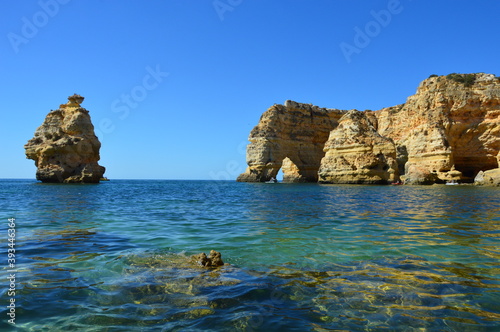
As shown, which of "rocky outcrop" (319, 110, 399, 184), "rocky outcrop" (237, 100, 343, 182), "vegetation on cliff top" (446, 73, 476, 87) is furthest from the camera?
"rocky outcrop" (237, 100, 343, 182)

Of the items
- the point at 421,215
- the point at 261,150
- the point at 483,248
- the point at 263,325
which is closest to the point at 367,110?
the point at 261,150

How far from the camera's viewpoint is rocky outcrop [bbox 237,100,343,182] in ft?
234

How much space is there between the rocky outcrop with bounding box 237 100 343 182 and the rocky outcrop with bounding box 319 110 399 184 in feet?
53.0

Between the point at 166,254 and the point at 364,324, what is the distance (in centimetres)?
502

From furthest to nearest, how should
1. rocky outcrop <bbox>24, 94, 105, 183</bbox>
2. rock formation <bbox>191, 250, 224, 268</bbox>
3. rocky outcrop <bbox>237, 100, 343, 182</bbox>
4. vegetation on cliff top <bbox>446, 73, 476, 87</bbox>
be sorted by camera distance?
rocky outcrop <bbox>237, 100, 343, 182</bbox>
rocky outcrop <bbox>24, 94, 105, 183</bbox>
vegetation on cliff top <bbox>446, 73, 476, 87</bbox>
rock formation <bbox>191, 250, 224, 268</bbox>

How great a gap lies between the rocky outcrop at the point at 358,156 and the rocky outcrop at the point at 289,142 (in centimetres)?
1617

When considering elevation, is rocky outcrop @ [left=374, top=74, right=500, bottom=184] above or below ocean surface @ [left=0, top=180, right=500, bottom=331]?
above

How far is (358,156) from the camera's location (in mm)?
52812

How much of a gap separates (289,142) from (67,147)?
47.0m

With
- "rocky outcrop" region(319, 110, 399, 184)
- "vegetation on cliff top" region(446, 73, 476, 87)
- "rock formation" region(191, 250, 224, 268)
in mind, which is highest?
"vegetation on cliff top" region(446, 73, 476, 87)

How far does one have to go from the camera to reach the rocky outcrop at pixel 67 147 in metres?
58.5

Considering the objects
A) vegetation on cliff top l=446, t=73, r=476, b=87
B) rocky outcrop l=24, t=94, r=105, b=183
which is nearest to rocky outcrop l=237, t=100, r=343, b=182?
vegetation on cliff top l=446, t=73, r=476, b=87

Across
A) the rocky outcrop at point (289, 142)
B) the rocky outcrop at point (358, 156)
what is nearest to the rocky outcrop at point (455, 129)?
the rocky outcrop at point (358, 156)

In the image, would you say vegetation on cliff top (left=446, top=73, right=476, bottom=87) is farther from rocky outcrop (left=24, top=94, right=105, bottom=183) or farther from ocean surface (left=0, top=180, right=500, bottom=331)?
rocky outcrop (left=24, top=94, right=105, bottom=183)
